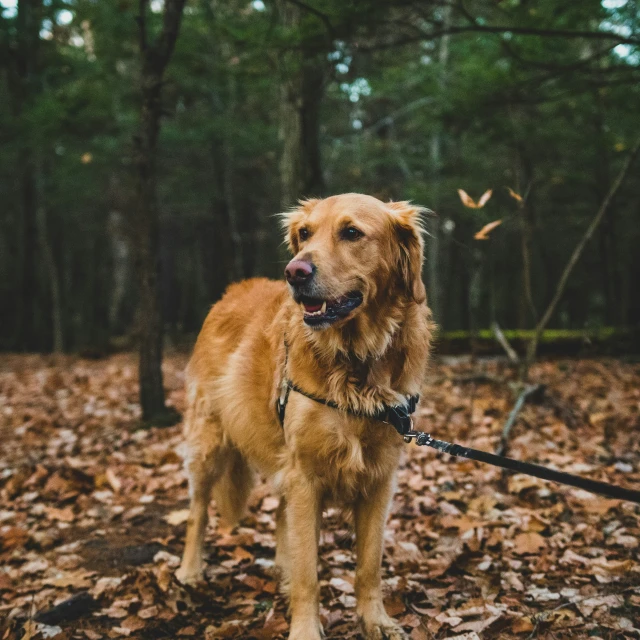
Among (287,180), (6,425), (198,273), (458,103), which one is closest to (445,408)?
(287,180)

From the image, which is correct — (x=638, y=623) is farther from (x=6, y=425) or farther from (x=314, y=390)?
(x=6, y=425)

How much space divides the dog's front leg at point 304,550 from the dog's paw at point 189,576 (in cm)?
102

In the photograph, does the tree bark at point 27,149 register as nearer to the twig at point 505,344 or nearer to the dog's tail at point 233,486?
the twig at point 505,344

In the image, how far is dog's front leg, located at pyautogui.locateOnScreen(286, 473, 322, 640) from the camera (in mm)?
2783

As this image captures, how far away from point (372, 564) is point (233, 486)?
1.33 metres

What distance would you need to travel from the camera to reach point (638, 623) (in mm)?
2756

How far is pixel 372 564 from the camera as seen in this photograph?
113 inches

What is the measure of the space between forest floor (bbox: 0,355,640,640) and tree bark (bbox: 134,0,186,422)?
21.6 inches

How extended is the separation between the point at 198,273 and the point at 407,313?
805 inches

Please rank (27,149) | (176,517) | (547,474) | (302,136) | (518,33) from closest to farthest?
(547,474) < (176,517) < (518,33) < (302,136) < (27,149)

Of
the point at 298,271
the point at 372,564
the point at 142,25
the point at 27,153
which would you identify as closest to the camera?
the point at 298,271

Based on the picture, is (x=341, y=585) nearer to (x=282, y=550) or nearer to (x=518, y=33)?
(x=282, y=550)

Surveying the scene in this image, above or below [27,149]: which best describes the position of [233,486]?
below

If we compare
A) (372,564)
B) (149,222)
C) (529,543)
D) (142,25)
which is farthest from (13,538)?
(142,25)
